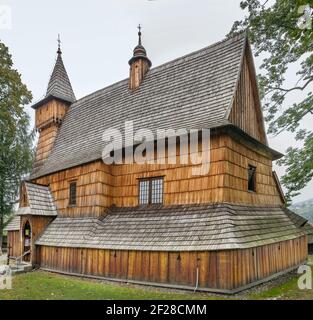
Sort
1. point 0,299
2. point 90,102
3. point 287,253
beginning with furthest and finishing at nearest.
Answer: point 90,102, point 287,253, point 0,299

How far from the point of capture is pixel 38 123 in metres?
23.5

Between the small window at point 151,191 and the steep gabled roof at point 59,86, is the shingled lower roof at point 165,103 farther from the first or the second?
the steep gabled roof at point 59,86

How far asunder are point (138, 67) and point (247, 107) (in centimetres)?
711

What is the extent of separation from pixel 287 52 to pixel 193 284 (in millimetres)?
13839

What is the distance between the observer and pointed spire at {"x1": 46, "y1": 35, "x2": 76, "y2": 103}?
22.8 metres

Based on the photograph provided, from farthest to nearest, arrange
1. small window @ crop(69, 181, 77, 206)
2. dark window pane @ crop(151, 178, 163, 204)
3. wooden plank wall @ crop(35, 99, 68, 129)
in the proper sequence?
1. wooden plank wall @ crop(35, 99, 68, 129)
2. small window @ crop(69, 181, 77, 206)
3. dark window pane @ crop(151, 178, 163, 204)

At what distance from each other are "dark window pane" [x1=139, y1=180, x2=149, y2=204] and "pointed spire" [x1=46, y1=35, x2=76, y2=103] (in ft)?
38.9

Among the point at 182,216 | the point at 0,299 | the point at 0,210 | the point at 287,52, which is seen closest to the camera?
the point at 0,299

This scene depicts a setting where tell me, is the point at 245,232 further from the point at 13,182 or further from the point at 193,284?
the point at 13,182

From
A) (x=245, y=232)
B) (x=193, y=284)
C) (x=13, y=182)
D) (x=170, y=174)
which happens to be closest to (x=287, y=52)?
(x=170, y=174)

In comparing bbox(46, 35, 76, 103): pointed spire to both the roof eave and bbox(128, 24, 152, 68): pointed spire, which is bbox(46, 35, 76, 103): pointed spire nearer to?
the roof eave

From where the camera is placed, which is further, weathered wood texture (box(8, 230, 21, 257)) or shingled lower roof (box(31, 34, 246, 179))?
weathered wood texture (box(8, 230, 21, 257))

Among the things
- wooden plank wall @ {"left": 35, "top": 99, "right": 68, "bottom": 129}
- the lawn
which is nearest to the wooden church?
the lawn

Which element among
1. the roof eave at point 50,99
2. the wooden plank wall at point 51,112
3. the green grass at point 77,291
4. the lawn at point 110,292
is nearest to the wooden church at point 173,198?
the lawn at point 110,292
